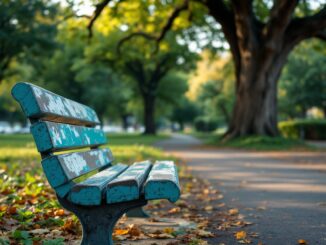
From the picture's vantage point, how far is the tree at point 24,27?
2864 centimetres

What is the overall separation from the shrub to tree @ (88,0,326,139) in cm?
4563

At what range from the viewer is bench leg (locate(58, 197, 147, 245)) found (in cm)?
283

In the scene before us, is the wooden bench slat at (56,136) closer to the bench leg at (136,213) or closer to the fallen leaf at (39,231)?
the fallen leaf at (39,231)

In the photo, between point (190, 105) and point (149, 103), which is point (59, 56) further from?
point (190, 105)

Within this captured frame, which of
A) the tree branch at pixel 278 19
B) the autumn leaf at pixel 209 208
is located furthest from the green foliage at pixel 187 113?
the autumn leaf at pixel 209 208

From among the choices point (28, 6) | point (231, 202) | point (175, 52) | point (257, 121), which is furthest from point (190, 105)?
point (231, 202)

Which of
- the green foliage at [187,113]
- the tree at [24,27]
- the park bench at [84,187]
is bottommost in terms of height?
the park bench at [84,187]

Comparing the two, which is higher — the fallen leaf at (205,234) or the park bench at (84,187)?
the park bench at (84,187)

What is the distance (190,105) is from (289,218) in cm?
7561

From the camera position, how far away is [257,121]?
1955 centimetres

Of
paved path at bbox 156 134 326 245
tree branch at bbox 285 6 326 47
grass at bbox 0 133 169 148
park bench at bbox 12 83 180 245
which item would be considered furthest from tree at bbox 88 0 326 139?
park bench at bbox 12 83 180 245

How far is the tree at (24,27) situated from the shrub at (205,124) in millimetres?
37823

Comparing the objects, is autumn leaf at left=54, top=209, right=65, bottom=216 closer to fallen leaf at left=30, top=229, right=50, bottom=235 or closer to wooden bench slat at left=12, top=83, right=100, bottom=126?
fallen leaf at left=30, top=229, right=50, bottom=235

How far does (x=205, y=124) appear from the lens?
71875 millimetres
